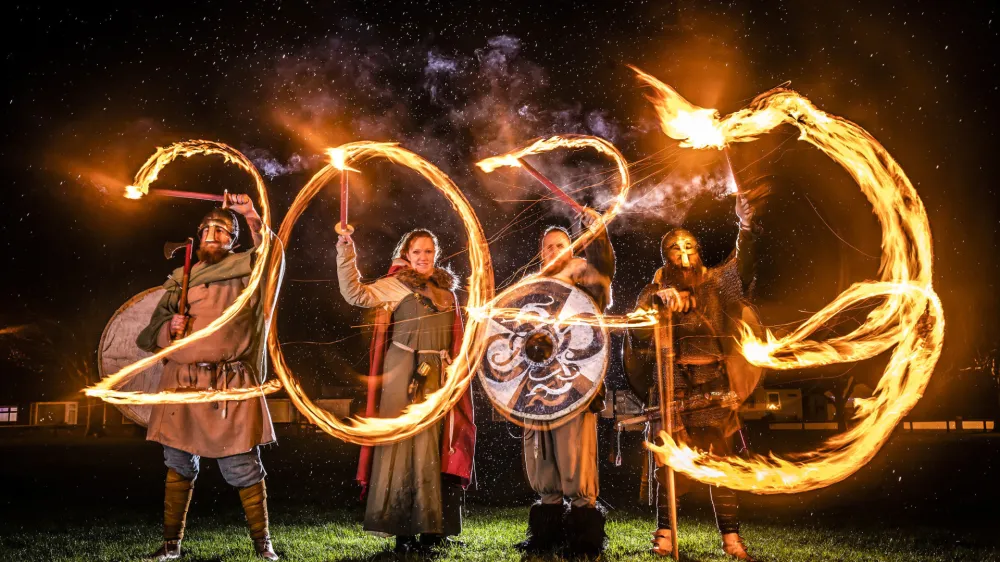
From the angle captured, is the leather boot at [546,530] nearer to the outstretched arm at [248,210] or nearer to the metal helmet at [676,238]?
the metal helmet at [676,238]

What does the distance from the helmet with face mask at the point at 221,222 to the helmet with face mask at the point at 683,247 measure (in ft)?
11.8

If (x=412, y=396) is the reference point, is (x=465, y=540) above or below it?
below

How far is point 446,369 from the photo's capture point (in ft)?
20.0

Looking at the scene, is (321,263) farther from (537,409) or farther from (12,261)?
(537,409)

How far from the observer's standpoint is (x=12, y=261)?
67.2ft

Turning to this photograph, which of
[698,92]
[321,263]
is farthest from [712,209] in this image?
[321,263]

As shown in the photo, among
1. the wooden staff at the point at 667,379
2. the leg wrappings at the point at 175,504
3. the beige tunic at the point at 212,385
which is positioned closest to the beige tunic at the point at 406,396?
the beige tunic at the point at 212,385

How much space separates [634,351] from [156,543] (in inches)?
173

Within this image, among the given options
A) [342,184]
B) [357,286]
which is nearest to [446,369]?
[357,286]

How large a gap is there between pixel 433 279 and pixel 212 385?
1.93 meters

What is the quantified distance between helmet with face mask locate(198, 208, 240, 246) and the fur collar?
144 cm

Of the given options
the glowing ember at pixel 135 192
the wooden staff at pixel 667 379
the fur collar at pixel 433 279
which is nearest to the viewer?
the wooden staff at pixel 667 379

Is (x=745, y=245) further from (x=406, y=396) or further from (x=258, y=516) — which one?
(x=258, y=516)

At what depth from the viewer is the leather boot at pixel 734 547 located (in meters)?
5.61
